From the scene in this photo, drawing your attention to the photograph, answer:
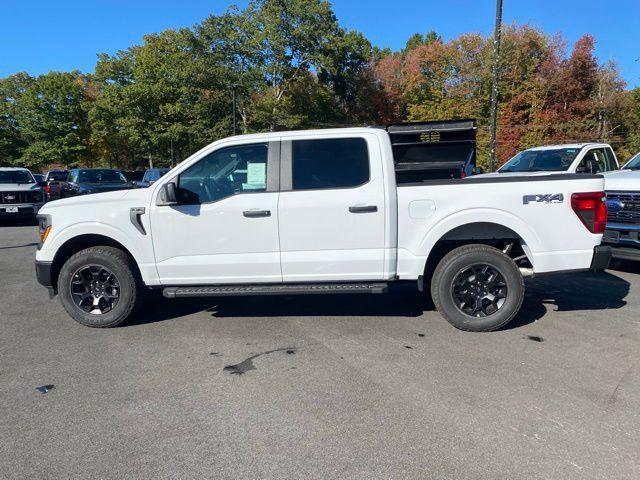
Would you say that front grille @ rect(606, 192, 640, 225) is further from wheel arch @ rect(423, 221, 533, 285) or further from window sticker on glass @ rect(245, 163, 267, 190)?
window sticker on glass @ rect(245, 163, 267, 190)

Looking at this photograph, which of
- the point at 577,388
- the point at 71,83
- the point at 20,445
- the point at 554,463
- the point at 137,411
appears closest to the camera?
the point at 554,463

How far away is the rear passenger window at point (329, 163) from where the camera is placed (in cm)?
517

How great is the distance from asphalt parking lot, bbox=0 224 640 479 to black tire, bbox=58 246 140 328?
175 mm

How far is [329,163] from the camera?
5.23 m

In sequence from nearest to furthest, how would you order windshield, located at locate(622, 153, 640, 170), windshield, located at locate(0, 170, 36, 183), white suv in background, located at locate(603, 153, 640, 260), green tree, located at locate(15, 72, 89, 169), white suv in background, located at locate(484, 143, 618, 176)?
white suv in background, located at locate(603, 153, 640, 260) → windshield, located at locate(622, 153, 640, 170) → white suv in background, located at locate(484, 143, 618, 176) → windshield, located at locate(0, 170, 36, 183) → green tree, located at locate(15, 72, 89, 169)

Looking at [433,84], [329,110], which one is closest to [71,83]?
[329,110]

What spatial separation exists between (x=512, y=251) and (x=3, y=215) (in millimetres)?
14765

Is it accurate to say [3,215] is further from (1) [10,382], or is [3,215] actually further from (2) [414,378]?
(2) [414,378]

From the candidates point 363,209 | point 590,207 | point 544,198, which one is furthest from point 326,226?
point 590,207

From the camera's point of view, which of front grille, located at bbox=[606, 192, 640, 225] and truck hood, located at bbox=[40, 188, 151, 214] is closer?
truck hood, located at bbox=[40, 188, 151, 214]

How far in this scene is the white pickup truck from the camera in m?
5.05

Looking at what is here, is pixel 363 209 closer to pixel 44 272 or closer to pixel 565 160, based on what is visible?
pixel 44 272

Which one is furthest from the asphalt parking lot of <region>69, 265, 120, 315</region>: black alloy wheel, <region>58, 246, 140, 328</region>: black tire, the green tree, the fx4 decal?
the green tree

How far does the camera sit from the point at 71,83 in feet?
182
